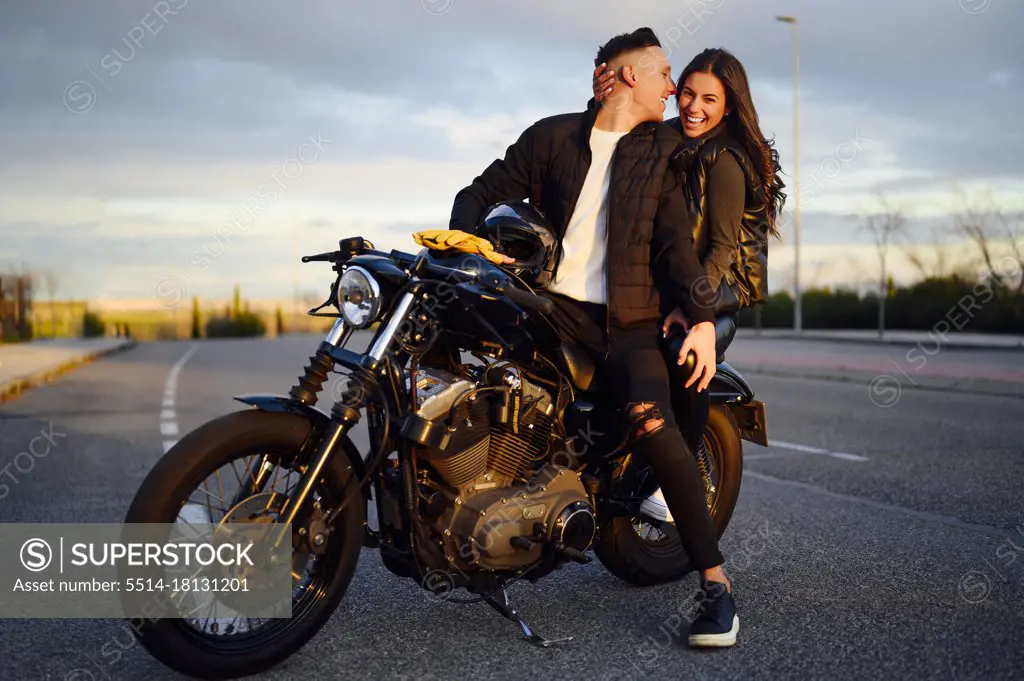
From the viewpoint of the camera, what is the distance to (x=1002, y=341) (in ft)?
80.8

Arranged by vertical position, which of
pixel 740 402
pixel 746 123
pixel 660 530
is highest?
pixel 746 123

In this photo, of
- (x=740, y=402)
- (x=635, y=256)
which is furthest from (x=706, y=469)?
(x=635, y=256)

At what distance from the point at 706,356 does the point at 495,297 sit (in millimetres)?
841

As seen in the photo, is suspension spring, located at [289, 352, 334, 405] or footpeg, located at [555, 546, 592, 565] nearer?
suspension spring, located at [289, 352, 334, 405]

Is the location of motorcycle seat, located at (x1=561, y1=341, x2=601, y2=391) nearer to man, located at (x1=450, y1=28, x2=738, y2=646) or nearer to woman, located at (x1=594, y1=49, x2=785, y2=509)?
man, located at (x1=450, y1=28, x2=738, y2=646)

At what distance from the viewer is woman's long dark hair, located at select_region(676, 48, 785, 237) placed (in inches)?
162

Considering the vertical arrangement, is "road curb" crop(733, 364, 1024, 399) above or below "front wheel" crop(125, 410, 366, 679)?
below

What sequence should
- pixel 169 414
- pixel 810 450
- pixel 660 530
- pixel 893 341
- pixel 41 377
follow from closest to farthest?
pixel 660 530, pixel 810 450, pixel 169 414, pixel 41 377, pixel 893 341

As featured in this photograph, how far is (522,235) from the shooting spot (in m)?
3.60

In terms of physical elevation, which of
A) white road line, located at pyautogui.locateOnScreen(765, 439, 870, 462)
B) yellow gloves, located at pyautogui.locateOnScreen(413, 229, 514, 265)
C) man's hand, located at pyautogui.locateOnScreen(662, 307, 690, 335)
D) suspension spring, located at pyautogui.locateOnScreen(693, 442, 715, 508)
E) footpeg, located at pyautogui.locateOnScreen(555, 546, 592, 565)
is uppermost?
yellow gloves, located at pyautogui.locateOnScreen(413, 229, 514, 265)

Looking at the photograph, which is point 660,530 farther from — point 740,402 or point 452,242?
point 452,242

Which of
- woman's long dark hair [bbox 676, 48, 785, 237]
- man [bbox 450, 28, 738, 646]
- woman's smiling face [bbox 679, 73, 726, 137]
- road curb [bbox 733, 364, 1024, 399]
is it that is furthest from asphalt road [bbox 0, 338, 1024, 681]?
road curb [bbox 733, 364, 1024, 399]

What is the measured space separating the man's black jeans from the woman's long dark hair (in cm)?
80

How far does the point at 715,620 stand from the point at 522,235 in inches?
57.0
